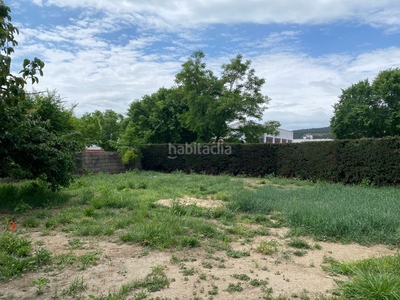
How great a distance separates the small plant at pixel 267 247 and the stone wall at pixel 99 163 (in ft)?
35.4

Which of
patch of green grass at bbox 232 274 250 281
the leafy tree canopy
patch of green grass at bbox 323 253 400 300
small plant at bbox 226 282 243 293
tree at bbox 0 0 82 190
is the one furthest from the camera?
the leafy tree canopy

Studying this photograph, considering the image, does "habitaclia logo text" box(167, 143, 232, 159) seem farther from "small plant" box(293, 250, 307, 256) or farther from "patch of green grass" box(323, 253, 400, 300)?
"patch of green grass" box(323, 253, 400, 300)

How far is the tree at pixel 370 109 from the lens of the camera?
783 inches

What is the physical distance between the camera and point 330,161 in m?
11.2

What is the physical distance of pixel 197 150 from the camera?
15.7 meters

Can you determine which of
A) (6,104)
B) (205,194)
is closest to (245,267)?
(6,104)

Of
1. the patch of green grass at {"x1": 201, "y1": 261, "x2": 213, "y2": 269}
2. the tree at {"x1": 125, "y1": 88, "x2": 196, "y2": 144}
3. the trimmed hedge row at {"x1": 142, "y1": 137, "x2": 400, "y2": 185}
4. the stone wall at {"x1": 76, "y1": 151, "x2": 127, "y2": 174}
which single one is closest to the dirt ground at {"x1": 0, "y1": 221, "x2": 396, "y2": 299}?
the patch of green grass at {"x1": 201, "y1": 261, "x2": 213, "y2": 269}

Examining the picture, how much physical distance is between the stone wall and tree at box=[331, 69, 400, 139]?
54.8ft

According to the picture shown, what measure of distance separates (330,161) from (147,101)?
1588 cm

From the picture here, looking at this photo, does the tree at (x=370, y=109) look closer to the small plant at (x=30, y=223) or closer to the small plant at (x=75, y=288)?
the small plant at (x=30, y=223)

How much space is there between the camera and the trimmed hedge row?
32.0 feet

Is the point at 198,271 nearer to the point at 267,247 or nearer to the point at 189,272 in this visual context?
the point at 189,272

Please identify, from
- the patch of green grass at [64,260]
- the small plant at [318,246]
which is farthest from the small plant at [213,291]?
the small plant at [318,246]

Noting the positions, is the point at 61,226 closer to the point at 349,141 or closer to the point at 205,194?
the point at 205,194
